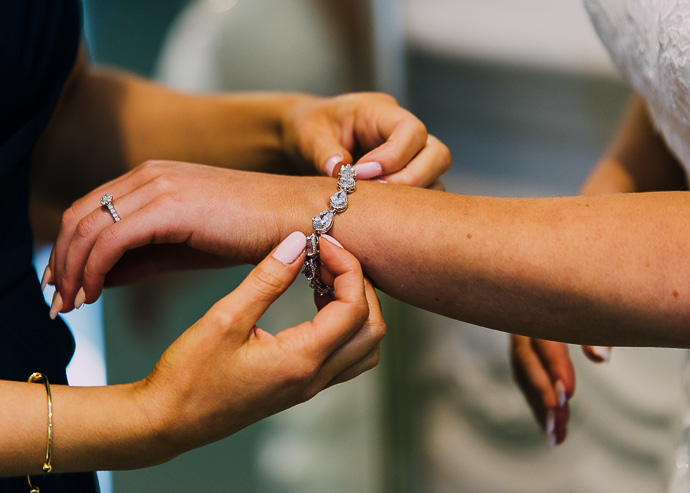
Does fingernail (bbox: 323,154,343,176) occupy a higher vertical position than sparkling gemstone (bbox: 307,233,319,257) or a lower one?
higher

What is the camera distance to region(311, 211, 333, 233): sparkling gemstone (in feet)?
1.76

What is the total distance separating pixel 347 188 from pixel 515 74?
0.91 metres

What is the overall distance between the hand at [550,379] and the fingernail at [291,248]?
1.31ft

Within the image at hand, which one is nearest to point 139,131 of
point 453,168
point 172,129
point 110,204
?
point 172,129

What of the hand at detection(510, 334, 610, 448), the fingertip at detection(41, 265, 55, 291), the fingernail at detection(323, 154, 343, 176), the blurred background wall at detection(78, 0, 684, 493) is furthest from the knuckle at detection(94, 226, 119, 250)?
the blurred background wall at detection(78, 0, 684, 493)

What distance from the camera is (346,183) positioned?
56 centimetres

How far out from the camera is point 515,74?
Answer: 1335mm

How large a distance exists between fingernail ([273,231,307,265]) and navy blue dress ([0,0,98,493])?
27 centimetres

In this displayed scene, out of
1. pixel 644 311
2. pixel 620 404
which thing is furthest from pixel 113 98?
pixel 620 404

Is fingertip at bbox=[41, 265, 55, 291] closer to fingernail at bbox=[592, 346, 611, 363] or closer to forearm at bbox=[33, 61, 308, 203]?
forearm at bbox=[33, 61, 308, 203]

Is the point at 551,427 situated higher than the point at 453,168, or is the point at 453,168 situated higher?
the point at 453,168

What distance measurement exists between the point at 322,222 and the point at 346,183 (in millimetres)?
48

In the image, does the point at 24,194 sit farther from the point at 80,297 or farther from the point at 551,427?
the point at 551,427

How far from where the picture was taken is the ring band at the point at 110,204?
1.78 ft
